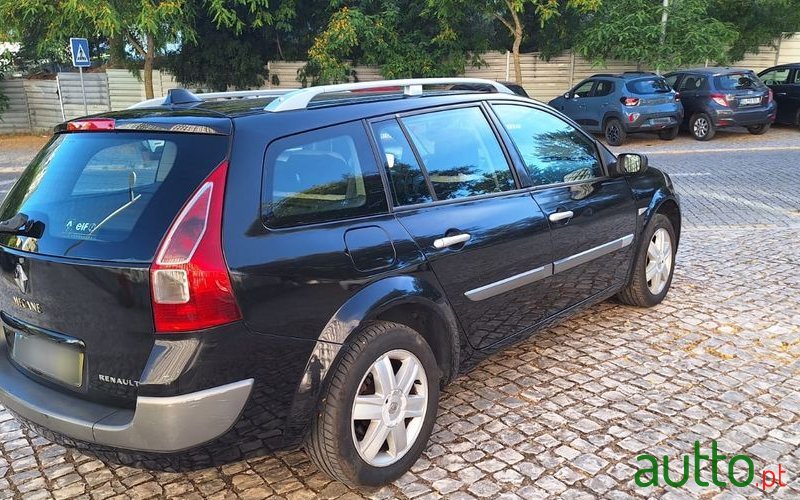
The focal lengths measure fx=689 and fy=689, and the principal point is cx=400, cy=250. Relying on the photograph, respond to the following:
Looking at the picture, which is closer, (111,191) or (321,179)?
(111,191)

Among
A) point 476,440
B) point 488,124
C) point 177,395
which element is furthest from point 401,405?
point 488,124

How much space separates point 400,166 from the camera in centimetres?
322

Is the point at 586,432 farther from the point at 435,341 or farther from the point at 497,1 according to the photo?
the point at 497,1

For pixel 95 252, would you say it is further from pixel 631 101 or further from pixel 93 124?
pixel 631 101

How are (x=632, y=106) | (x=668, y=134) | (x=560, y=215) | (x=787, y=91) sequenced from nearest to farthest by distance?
(x=560, y=215) < (x=632, y=106) < (x=668, y=134) < (x=787, y=91)

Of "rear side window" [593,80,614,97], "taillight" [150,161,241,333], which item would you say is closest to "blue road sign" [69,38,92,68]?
"rear side window" [593,80,614,97]

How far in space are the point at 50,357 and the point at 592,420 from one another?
2.52 metres

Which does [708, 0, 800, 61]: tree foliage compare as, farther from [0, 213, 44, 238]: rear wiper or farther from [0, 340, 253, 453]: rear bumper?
[0, 340, 253, 453]: rear bumper

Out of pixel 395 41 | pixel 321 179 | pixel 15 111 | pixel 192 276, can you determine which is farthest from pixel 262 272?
pixel 15 111

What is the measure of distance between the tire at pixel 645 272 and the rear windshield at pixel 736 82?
43.4 ft

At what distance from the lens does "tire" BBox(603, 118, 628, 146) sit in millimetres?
16539

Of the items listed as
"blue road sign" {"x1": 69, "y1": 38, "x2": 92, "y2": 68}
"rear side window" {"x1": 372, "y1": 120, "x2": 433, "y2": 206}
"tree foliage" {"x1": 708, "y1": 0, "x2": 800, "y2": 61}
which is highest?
"tree foliage" {"x1": 708, "y1": 0, "x2": 800, "y2": 61}

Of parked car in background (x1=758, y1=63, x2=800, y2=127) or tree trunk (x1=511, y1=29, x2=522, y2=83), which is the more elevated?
tree trunk (x1=511, y1=29, x2=522, y2=83)

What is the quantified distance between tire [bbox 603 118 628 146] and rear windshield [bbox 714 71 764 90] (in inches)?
100
